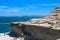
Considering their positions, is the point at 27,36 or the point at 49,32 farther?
the point at 27,36

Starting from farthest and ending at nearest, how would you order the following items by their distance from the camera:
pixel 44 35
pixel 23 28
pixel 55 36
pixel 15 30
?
pixel 15 30
pixel 23 28
pixel 44 35
pixel 55 36

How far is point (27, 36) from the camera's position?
66.1ft

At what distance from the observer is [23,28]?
71.4 ft

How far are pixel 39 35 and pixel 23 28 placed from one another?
3.12 m

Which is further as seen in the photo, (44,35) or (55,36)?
(44,35)

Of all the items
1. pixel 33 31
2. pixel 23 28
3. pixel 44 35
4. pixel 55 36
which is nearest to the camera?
pixel 55 36

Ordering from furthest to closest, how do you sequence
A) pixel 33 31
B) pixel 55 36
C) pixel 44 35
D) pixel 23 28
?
pixel 23 28 → pixel 33 31 → pixel 44 35 → pixel 55 36

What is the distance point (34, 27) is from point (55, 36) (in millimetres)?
2791

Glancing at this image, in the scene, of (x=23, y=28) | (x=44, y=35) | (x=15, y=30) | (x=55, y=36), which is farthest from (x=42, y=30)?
(x=15, y=30)

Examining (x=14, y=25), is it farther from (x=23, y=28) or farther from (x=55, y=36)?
(x=55, y=36)

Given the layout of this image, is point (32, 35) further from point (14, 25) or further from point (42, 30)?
point (14, 25)

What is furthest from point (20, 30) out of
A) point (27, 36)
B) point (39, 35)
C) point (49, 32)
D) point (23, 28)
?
point (49, 32)

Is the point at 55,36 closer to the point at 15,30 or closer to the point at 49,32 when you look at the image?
the point at 49,32

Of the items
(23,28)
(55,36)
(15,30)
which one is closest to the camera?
(55,36)
